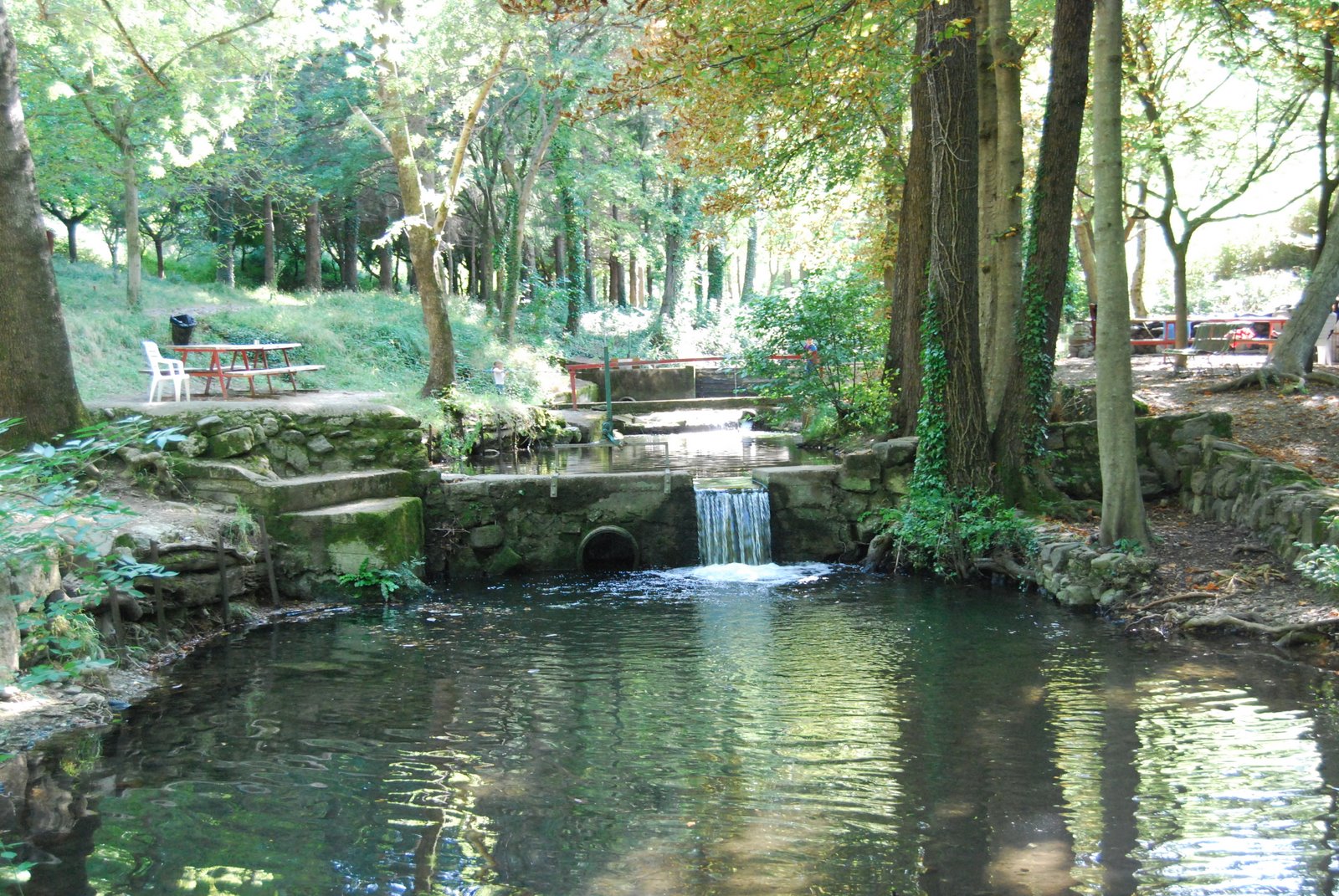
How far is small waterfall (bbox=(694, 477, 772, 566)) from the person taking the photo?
A: 12188mm

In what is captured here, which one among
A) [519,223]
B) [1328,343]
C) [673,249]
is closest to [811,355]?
[1328,343]

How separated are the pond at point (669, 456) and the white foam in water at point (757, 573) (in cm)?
180

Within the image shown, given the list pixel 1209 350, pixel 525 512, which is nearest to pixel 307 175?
pixel 525 512

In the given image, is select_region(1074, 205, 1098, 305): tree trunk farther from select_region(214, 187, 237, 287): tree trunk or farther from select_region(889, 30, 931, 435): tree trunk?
select_region(214, 187, 237, 287): tree trunk

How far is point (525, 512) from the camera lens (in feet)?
39.8

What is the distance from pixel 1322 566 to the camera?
7.63 m

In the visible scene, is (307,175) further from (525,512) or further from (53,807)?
(53,807)

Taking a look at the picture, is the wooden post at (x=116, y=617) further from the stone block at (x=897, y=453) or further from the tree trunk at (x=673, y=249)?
the tree trunk at (x=673, y=249)

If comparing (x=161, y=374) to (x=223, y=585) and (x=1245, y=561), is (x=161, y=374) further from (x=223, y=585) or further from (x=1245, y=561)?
(x=1245, y=561)

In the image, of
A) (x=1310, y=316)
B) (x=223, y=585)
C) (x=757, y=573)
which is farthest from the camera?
(x=1310, y=316)

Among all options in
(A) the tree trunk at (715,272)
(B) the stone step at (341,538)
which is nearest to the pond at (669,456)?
(B) the stone step at (341,538)

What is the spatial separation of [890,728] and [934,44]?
762cm

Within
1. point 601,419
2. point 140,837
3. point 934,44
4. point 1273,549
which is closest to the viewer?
point 140,837

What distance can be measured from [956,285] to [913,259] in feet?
8.70
